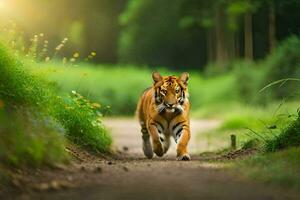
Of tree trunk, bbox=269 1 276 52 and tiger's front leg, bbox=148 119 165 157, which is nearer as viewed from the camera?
tiger's front leg, bbox=148 119 165 157

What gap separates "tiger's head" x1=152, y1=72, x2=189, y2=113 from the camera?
35.8ft

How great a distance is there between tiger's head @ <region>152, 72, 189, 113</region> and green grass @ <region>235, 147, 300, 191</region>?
6.88ft

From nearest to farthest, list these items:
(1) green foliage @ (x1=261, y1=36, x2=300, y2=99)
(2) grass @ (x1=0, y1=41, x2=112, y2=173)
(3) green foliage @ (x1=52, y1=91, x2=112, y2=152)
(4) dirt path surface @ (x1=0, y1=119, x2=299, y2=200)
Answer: (4) dirt path surface @ (x1=0, y1=119, x2=299, y2=200), (2) grass @ (x1=0, y1=41, x2=112, y2=173), (3) green foliage @ (x1=52, y1=91, x2=112, y2=152), (1) green foliage @ (x1=261, y1=36, x2=300, y2=99)

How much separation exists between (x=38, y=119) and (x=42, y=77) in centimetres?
231

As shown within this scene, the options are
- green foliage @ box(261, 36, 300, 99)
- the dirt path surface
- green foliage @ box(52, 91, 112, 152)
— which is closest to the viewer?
the dirt path surface

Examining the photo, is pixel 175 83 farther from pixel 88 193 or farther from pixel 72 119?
pixel 88 193

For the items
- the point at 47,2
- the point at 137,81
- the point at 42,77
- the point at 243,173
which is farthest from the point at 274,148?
the point at 47,2

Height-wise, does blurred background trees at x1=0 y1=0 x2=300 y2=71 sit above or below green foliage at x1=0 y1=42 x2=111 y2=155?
above

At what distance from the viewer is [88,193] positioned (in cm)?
719

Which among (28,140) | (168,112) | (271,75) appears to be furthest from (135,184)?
(271,75)

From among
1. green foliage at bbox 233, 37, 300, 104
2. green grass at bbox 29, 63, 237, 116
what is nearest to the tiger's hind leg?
green foliage at bbox 233, 37, 300, 104

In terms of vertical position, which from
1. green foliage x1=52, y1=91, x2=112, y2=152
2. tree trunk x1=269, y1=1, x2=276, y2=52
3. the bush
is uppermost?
tree trunk x1=269, y1=1, x2=276, y2=52

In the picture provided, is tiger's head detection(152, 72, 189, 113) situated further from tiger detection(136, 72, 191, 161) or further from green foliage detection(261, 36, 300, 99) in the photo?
green foliage detection(261, 36, 300, 99)

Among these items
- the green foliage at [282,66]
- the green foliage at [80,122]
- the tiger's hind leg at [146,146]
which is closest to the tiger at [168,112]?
the tiger's hind leg at [146,146]
